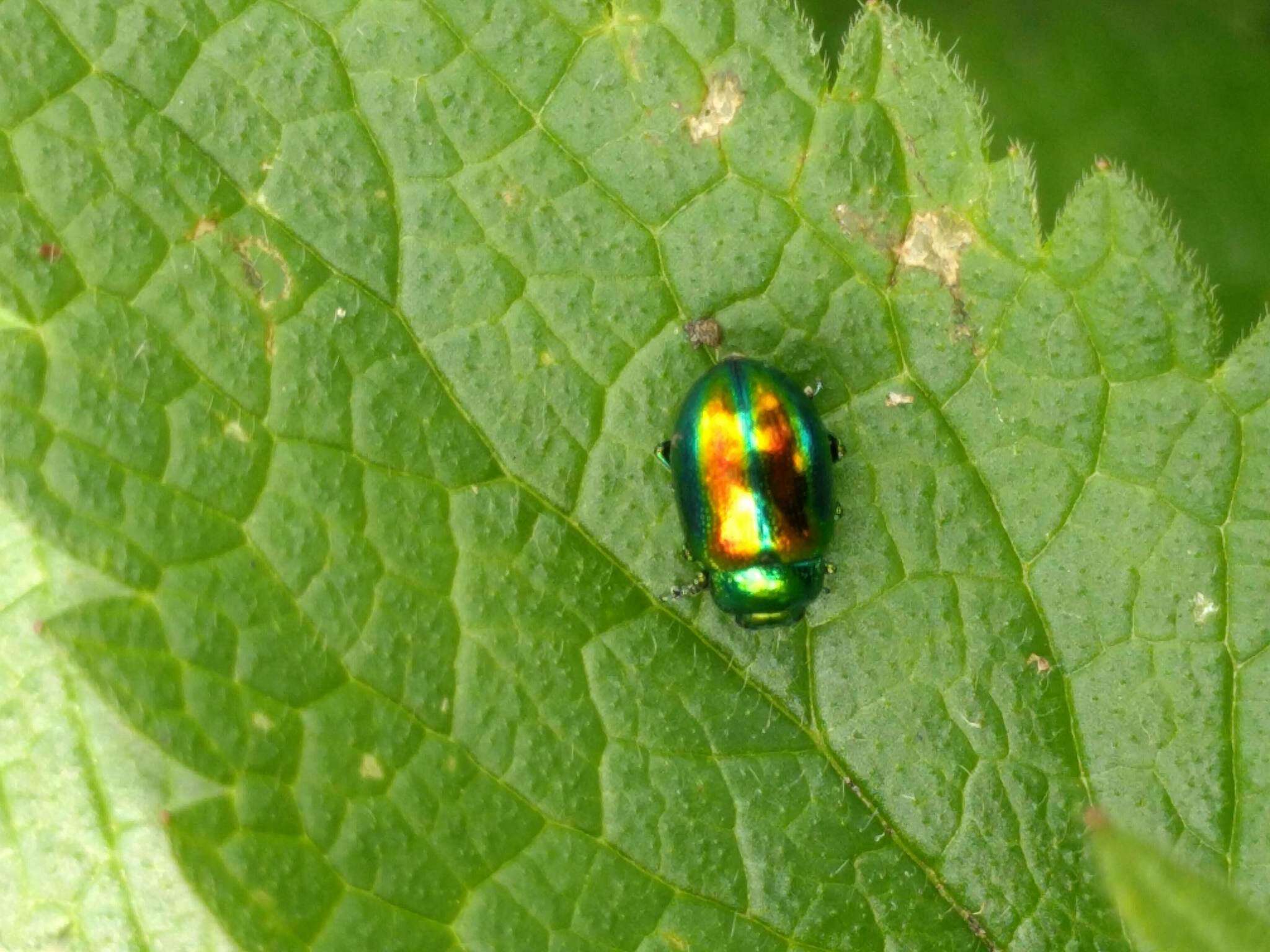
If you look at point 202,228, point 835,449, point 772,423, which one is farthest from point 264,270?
point 835,449

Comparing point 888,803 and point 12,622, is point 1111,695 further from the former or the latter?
point 12,622

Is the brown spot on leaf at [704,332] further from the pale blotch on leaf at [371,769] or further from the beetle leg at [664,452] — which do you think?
the pale blotch on leaf at [371,769]

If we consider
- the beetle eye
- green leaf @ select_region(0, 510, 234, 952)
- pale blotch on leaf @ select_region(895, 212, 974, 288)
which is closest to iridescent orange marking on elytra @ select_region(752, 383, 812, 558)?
the beetle eye

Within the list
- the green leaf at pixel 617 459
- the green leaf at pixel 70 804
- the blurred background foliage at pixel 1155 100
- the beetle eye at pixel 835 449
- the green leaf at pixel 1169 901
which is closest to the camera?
the green leaf at pixel 1169 901

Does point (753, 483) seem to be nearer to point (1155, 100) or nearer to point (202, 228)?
point (202, 228)

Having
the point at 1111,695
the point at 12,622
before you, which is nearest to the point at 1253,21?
the point at 1111,695

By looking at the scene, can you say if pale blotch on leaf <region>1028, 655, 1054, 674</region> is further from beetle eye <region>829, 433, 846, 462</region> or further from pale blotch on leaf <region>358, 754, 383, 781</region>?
pale blotch on leaf <region>358, 754, 383, 781</region>

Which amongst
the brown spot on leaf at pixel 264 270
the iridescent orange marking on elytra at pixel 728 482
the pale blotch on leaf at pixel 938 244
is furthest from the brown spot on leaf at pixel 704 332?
the brown spot on leaf at pixel 264 270
